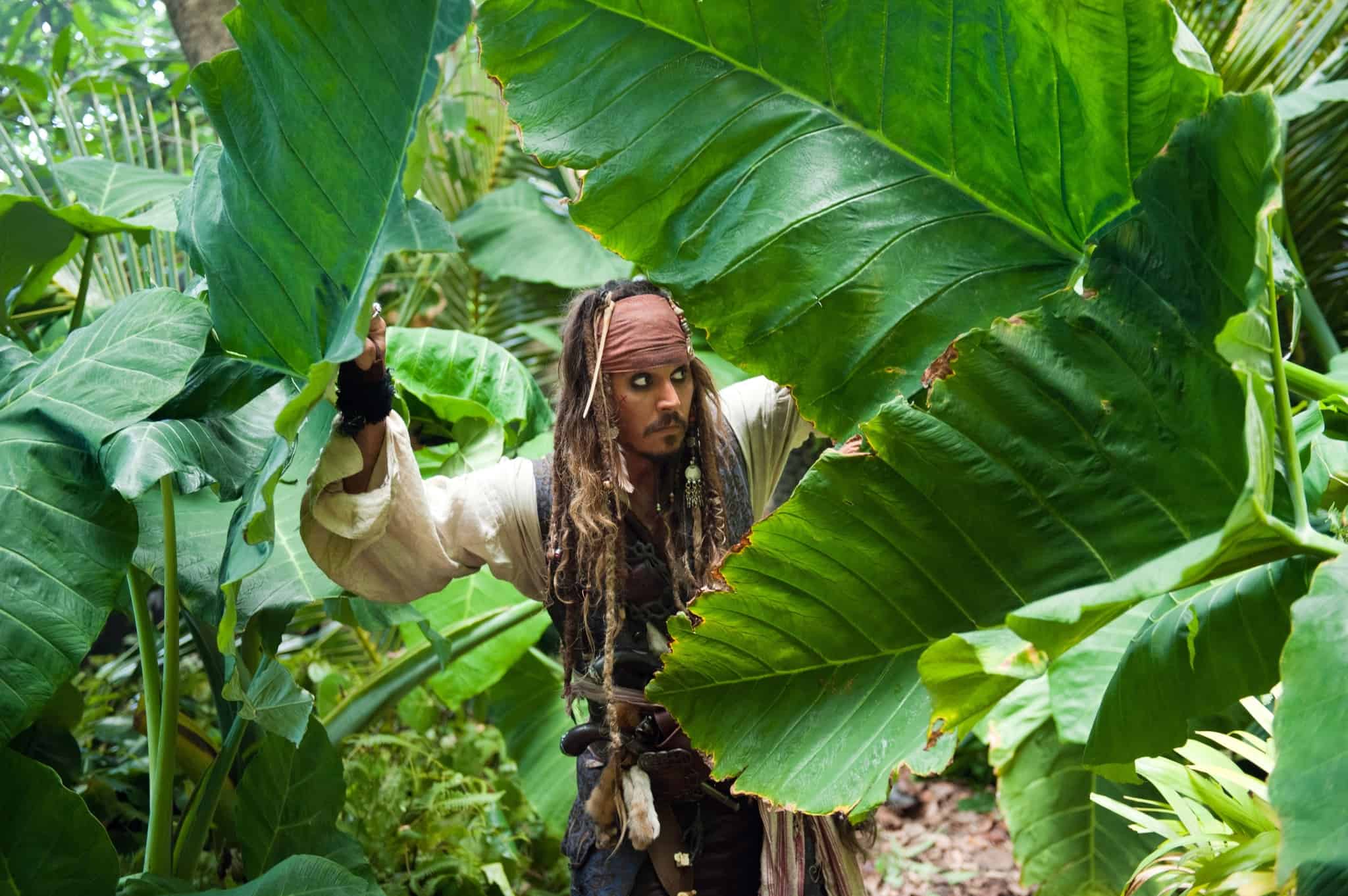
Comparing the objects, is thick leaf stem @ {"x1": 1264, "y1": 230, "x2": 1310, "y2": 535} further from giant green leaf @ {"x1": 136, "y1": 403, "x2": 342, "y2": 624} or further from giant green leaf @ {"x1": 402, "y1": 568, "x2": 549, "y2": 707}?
giant green leaf @ {"x1": 402, "y1": 568, "x2": 549, "y2": 707}

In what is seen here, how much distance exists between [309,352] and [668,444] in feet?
1.72

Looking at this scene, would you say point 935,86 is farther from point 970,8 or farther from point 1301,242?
point 1301,242

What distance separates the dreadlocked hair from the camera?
142cm

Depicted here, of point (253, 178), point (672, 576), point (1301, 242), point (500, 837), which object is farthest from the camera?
point (1301, 242)

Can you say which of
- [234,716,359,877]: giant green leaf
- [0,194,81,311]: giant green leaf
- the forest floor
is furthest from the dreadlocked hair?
the forest floor

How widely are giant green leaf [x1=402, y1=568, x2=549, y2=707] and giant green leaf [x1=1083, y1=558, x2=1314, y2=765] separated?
1.61 meters

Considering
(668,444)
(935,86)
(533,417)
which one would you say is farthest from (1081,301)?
(533,417)

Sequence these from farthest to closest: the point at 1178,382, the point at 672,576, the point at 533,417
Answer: the point at 533,417 → the point at 672,576 → the point at 1178,382

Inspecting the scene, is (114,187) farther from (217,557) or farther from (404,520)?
(404,520)

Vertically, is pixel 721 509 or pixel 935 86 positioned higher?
pixel 935 86

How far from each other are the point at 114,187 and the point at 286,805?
3.46 feet

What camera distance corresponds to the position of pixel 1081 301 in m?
0.75

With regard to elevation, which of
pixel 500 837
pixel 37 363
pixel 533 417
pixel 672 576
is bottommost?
pixel 500 837

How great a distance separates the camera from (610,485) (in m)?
1.43
